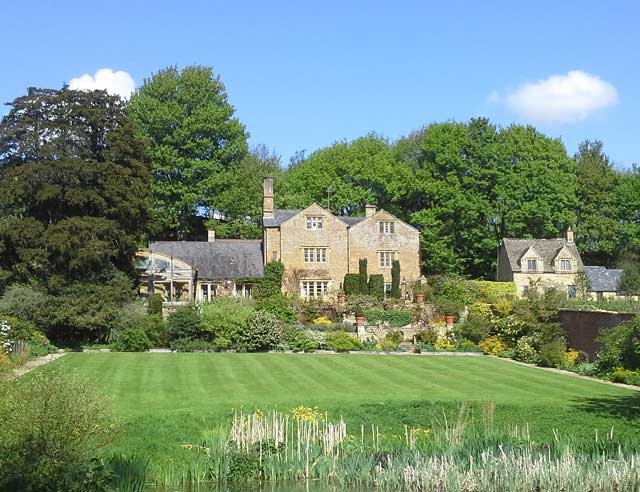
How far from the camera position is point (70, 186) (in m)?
36.2

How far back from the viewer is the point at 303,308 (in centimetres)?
4172

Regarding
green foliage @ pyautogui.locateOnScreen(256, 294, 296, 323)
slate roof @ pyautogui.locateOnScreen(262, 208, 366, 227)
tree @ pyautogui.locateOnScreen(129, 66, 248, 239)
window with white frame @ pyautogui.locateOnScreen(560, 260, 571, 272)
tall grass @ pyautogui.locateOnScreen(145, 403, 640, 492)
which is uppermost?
tree @ pyautogui.locateOnScreen(129, 66, 248, 239)

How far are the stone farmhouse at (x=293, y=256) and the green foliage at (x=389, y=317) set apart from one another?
28.1ft

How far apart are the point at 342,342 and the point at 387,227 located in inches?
646

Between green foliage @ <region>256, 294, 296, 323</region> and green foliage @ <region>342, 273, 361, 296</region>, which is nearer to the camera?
green foliage @ <region>256, 294, 296, 323</region>

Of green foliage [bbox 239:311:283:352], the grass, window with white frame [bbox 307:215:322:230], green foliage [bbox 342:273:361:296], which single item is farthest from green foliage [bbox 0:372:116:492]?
window with white frame [bbox 307:215:322:230]

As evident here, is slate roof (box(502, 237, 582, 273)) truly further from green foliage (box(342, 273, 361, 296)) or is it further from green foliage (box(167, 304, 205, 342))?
green foliage (box(167, 304, 205, 342))

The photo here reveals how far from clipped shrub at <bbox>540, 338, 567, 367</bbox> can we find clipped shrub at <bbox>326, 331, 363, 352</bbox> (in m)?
8.42

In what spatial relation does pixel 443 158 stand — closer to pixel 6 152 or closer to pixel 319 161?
pixel 319 161

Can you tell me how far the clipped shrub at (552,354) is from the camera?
3111 cm

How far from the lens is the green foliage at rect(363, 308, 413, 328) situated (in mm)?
39969

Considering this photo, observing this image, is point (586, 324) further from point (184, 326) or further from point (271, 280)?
point (271, 280)

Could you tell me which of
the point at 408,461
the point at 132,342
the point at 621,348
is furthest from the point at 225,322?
the point at 408,461

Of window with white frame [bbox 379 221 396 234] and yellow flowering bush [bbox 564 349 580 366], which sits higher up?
window with white frame [bbox 379 221 396 234]
